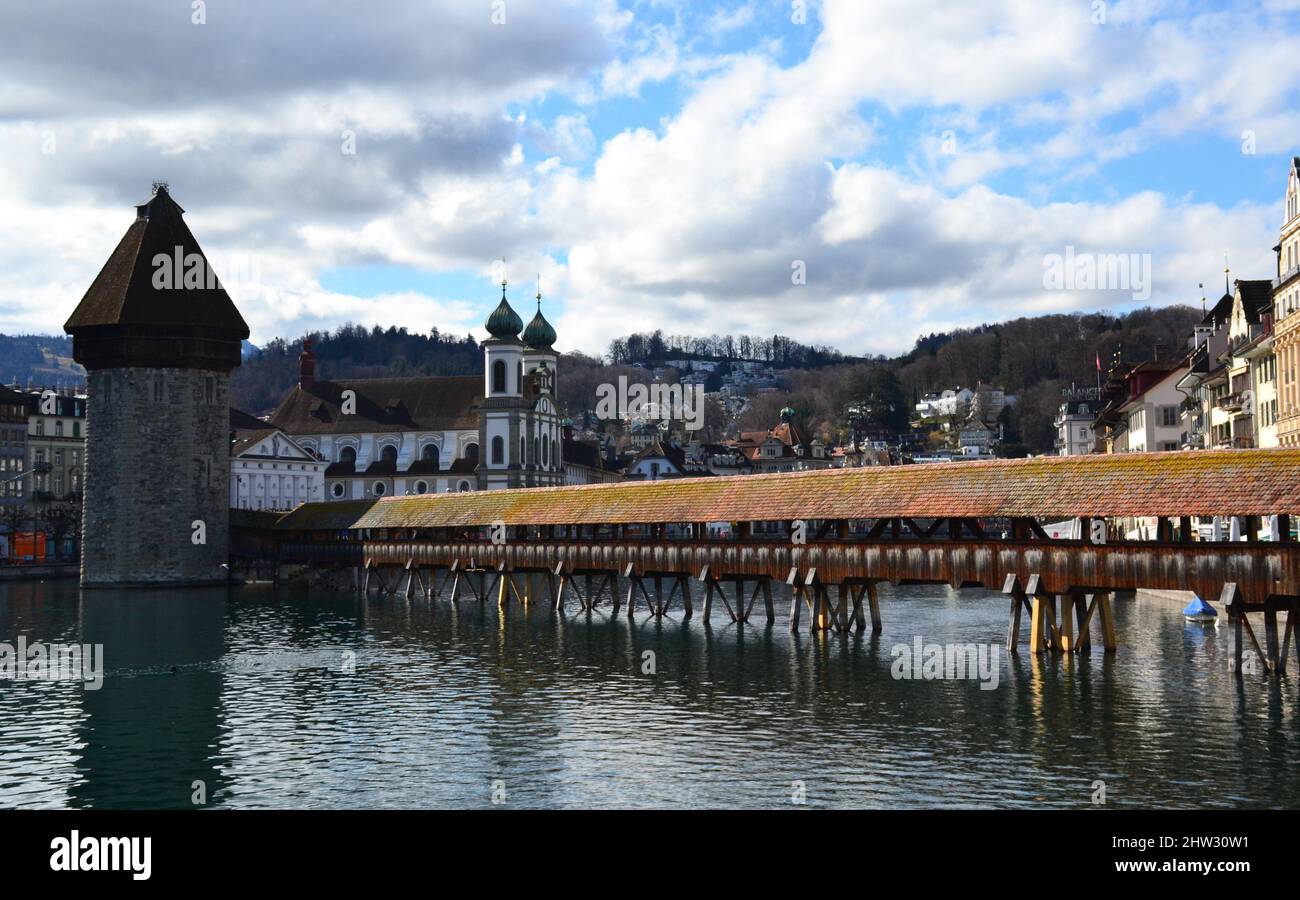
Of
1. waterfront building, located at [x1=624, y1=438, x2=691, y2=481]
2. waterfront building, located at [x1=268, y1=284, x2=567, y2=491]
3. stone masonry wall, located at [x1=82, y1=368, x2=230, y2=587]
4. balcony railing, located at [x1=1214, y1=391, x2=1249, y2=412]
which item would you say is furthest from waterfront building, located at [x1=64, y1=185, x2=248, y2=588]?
waterfront building, located at [x1=624, y1=438, x2=691, y2=481]

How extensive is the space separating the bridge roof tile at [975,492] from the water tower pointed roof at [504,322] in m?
48.3

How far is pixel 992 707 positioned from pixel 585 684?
29.2ft

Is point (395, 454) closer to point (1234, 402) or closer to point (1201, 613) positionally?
point (1234, 402)

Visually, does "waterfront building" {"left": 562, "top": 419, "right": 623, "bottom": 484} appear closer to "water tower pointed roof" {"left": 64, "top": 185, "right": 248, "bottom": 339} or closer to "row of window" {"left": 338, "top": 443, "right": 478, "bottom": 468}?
"row of window" {"left": 338, "top": 443, "right": 478, "bottom": 468}

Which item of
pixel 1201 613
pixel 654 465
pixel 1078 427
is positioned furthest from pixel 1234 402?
pixel 654 465

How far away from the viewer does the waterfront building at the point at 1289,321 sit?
43156 millimetres

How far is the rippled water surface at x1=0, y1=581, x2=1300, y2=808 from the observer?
742 inches

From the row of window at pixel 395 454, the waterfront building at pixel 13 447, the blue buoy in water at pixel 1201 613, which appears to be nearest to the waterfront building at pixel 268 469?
the row of window at pixel 395 454

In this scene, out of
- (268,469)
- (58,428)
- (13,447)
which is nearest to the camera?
(13,447)

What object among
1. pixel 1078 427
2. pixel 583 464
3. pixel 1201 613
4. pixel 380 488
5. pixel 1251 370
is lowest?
pixel 1201 613

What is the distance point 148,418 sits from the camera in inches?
2576

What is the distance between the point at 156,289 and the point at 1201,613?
163ft
